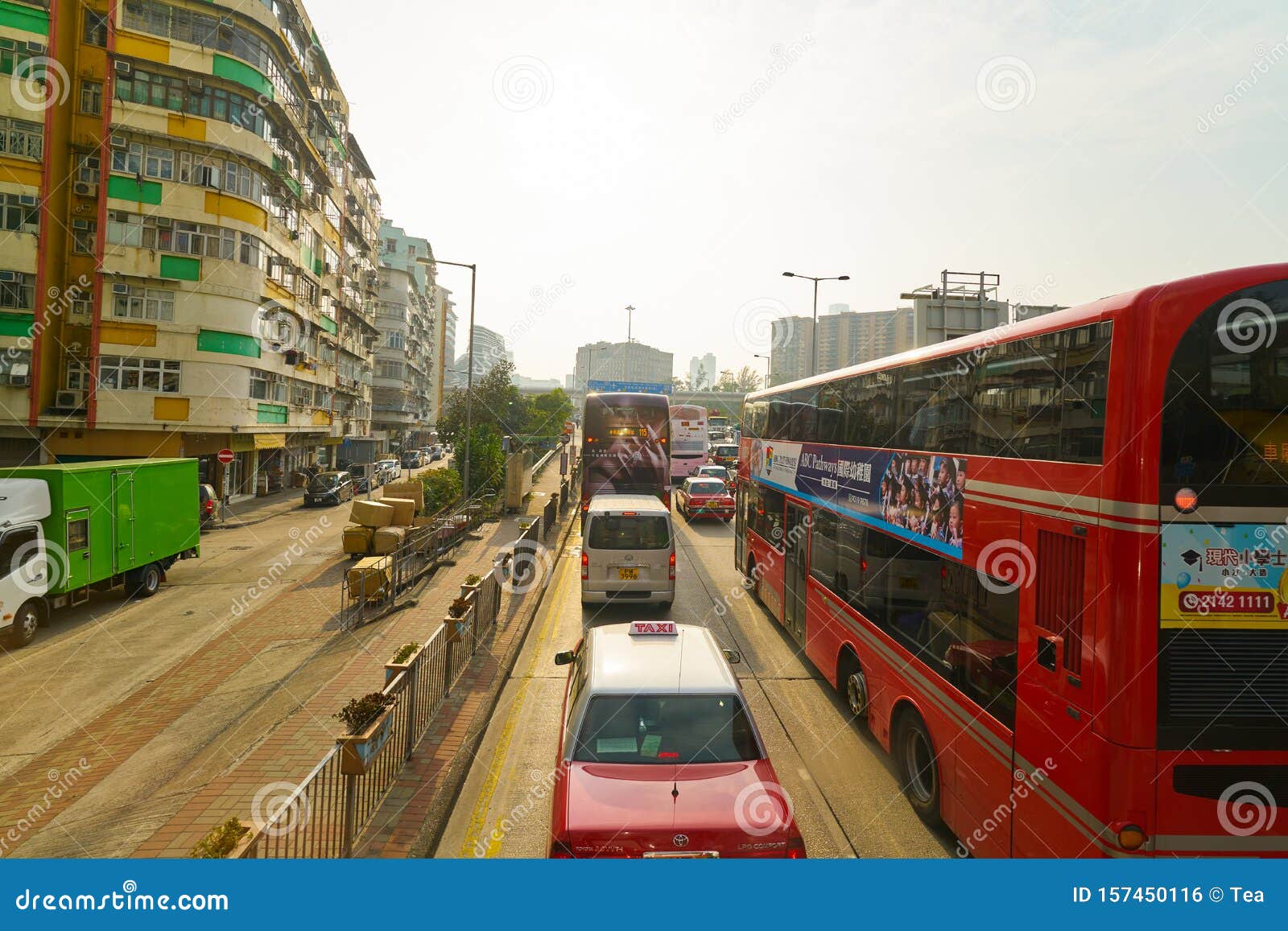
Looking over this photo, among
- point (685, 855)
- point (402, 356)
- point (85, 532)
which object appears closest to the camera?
point (685, 855)

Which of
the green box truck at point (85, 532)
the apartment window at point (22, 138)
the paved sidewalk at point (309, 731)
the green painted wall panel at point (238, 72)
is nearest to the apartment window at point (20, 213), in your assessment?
the apartment window at point (22, 138)

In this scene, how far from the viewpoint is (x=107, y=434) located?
85.5 feet

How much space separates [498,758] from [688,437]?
1339 inches

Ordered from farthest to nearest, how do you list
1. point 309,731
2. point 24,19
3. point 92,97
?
point 92,97
point 24,19
point 309,731

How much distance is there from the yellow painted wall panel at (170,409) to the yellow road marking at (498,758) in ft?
65.5

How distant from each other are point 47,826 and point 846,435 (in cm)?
932

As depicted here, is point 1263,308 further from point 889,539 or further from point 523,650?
point 523,650

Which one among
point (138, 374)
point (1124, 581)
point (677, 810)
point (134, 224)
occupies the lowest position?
point (677, 810)

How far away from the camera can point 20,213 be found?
24047 millimetres

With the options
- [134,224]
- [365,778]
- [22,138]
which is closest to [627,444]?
[365,778]

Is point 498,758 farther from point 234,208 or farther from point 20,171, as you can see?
point 20,171

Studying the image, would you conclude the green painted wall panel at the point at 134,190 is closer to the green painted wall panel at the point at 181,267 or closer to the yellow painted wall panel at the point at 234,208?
the yellow painted wall panel at the point at 234,208

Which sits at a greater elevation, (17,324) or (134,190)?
(134,190)

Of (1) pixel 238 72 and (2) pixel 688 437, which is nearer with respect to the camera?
(1) pixel 238 72
